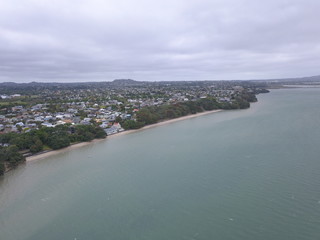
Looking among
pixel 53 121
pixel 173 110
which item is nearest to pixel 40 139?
pixel 53 121

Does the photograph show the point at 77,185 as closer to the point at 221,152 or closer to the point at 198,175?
the point at 198,175

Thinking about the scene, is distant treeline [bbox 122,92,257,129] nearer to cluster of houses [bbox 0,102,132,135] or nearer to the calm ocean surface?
cluster of houses [bbox 0,102,132,135]

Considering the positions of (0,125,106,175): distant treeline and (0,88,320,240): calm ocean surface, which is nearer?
(0,88,320,240): calm ocean surface

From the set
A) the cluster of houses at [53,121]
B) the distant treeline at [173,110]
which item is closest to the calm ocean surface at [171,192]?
the cluster of houses at [53,121]

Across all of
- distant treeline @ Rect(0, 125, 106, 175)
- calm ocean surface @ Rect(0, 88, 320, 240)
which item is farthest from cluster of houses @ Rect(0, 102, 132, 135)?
calm ocean surface @ Rect(0, 88, 320, 240)

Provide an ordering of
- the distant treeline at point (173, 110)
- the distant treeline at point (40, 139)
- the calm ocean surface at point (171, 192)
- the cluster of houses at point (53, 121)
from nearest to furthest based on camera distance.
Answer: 1. the calm ocean surface at point (171, 192)
2. the distant treeline at point (40, 139)
3. the cluster of houses at point (53, 121)
4. the distant treeline at point (173, 110)

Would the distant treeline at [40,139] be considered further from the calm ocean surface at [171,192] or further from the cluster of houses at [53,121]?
the cluster of houses at [53,121]
